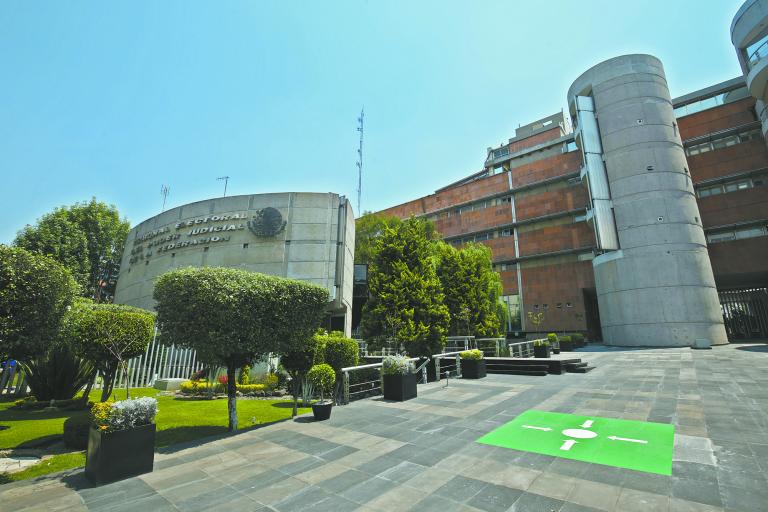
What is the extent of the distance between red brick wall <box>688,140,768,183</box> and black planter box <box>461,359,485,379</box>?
Result: 37843 millimetres

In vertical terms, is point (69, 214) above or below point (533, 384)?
above

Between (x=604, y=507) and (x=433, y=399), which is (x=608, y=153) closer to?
(x=433, y=399)

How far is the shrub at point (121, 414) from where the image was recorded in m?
5.76

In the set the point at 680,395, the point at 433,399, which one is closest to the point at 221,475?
the point at 433,399

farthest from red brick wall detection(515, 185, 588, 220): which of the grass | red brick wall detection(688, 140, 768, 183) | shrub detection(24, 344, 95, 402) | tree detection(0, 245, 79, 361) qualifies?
tree detection(0, 245, 79, 361)

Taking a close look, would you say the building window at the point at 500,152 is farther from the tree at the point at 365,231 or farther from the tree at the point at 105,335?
the tree at the point at 105,335

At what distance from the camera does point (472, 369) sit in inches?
622

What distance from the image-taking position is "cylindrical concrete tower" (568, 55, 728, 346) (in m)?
30.5

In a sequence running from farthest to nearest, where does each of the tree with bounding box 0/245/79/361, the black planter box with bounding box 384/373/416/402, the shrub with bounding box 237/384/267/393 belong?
the shrub with bounding box 237/384/267/393 → the black planter box with bounding box 384/373/416/402 → the tree with bounding box 0/245/79/361

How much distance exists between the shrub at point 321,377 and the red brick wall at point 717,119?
4797cm

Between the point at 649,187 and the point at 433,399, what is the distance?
34482mm

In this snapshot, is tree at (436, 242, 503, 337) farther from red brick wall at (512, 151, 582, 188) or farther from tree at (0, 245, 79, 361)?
red brick wall at (512, 151, 582, 188)

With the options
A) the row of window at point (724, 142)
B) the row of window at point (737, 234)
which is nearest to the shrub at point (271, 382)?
the row of window at point (737, 234)

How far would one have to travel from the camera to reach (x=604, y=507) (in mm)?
4102
